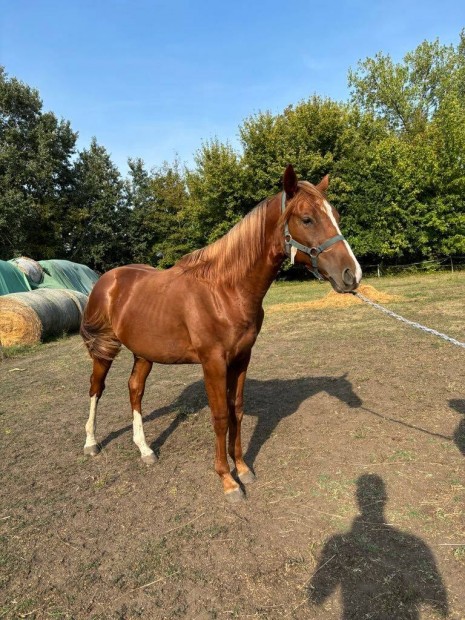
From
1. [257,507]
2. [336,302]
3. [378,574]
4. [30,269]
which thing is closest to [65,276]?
[30,269]

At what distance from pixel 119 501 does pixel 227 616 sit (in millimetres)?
1532

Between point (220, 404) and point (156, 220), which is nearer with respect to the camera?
point (220, 404)

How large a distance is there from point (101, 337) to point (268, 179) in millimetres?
23291

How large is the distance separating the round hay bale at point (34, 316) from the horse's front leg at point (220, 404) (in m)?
8.65

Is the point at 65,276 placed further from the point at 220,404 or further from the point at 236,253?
the point at 220,404

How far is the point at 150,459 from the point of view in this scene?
4.07 meters

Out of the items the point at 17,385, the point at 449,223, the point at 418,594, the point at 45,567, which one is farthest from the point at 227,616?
the point at 449,223

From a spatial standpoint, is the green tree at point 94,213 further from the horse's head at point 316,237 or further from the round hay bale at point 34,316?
the horse's head at point 316,237

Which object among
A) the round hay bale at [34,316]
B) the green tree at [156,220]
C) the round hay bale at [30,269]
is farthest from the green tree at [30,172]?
the round hay bale at [34,316]

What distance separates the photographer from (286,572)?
2.46 metres

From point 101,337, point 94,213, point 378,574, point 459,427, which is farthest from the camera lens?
point 94,213

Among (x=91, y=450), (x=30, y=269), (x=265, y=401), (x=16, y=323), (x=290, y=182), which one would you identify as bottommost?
(x=265, y=401)

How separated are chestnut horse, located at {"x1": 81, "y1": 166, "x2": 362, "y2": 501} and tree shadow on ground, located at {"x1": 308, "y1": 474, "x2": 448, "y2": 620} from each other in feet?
3.15

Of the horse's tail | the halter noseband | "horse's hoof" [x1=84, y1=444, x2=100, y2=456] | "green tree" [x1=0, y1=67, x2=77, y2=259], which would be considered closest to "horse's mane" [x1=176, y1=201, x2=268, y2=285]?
the halter noseband
